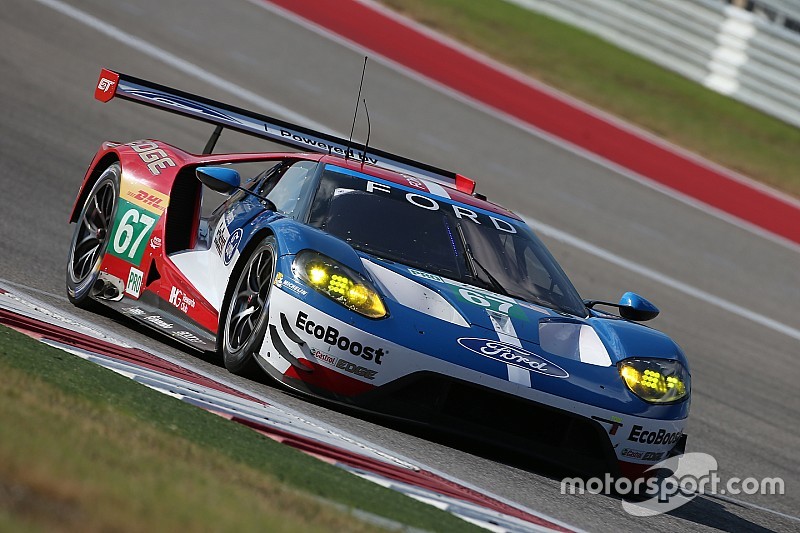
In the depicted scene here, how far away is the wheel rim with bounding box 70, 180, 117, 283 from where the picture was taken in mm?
7352

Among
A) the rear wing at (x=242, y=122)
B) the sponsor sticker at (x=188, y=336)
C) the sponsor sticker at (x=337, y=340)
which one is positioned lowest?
the sponsor sticker at (x=188, y=336)

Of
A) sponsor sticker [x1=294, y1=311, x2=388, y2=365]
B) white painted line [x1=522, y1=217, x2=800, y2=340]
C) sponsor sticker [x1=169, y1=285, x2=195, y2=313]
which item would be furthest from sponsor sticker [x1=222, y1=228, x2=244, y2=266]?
white painted line [x1=522, y1=217, x2=800, y2=340]

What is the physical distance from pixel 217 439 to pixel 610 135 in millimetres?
12873

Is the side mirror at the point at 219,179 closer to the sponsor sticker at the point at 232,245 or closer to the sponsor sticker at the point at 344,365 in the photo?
the sponsor sticker at the point at 232,245

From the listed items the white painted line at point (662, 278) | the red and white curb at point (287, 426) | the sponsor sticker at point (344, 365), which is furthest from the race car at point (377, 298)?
the white painted line at point (662, 278)

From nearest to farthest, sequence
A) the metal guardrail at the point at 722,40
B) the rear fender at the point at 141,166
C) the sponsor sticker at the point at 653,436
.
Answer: the sponsor sticker at the point at 653,436 < the rear fender at the point at 141,166 < the metal guardrail at the point at 722,40

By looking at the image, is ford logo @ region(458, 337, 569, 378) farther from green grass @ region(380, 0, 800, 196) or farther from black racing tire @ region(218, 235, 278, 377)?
green grass @ region(380, 0, 800, 196)

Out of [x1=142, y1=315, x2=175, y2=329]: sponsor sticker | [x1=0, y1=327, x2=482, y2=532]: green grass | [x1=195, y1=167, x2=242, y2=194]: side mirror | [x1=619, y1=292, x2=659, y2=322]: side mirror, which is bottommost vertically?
[x1=142, y1=315, x2=175, y2=329]: sponsor sticker

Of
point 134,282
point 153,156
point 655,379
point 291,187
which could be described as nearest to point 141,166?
point 153,156

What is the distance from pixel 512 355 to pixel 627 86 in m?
12.8

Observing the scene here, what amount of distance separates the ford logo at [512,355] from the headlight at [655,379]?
371mm

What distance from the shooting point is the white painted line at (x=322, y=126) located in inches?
501

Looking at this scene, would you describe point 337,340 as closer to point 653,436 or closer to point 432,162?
point 653,436

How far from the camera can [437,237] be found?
6.39m
